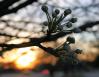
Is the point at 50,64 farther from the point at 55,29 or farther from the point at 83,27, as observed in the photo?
the point at 55,29

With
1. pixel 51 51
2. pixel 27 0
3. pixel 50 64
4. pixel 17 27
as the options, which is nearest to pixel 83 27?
pixel 27 0

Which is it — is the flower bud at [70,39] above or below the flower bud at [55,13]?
below

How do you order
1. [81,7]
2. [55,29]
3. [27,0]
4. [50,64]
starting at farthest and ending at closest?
[50,64], [81,7], [27,0], [55,29]

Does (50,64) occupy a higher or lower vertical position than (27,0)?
lower

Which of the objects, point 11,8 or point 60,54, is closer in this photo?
point 60,54

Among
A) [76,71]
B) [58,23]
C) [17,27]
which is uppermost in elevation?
[58,23]

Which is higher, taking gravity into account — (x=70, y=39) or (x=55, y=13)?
(x=55, y=13)

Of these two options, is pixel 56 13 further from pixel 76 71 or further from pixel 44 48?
pixel 76 71

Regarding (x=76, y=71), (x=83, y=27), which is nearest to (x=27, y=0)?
(x=83, y=27)

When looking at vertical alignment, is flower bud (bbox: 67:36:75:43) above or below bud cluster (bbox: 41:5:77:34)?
below

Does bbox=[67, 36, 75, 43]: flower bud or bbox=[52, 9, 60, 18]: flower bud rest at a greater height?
bbox=[52, 9, 60, 18]: flower bud

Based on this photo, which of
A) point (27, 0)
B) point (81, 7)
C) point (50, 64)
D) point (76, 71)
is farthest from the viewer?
point (76, 71)
